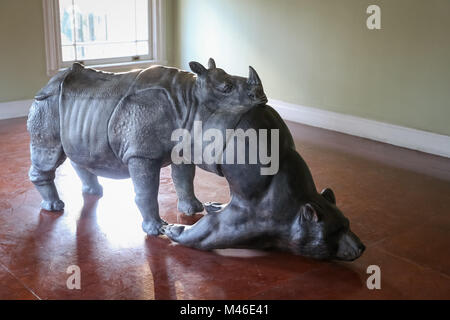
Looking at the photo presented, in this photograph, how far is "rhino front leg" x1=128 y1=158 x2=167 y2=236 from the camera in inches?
98.2

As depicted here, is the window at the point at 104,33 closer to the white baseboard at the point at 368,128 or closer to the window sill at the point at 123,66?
the window sill at the point at 123,66

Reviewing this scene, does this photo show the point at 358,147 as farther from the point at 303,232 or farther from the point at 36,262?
the point at 36,262

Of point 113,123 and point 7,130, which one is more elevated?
point 113,123

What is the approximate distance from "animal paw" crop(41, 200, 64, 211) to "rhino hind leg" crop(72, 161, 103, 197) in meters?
0.23

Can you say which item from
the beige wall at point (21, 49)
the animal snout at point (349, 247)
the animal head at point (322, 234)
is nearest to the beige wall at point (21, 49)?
the beige wall at point (21, 49)

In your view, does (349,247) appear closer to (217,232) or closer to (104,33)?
(217,232)

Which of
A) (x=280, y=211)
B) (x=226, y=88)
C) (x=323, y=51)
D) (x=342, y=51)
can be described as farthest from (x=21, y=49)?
(x=280, y=211)

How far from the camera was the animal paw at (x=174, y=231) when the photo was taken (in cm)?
254

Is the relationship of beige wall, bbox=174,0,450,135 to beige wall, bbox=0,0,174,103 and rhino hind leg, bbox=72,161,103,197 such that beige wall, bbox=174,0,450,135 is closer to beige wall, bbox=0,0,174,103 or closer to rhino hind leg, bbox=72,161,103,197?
beige wall, bbox=0,0,174,103

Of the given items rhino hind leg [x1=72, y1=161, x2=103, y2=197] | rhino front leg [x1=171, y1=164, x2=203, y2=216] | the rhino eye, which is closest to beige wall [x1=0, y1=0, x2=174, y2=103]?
rhino hind leg [x1=72, y1=161, x2=103, y2=197]
